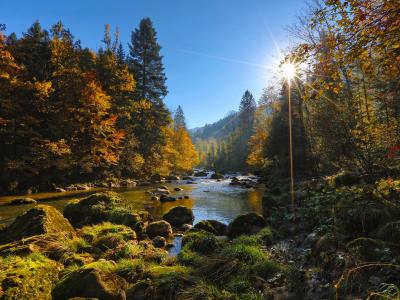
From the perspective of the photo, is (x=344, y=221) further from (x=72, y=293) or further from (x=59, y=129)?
(x=59, y=129)

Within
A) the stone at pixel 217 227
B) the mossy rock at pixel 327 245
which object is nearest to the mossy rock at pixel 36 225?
the stone at pixel 217 227

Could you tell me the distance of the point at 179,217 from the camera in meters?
13.0

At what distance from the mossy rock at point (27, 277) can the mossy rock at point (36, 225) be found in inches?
92.2

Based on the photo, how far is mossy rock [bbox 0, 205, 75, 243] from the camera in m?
8.05

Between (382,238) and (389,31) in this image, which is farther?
(382,238)

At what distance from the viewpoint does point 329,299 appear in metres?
4.09

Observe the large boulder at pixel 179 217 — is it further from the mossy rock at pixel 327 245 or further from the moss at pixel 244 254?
the mossy rock at pixel 327 245

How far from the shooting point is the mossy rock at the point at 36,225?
805 cm

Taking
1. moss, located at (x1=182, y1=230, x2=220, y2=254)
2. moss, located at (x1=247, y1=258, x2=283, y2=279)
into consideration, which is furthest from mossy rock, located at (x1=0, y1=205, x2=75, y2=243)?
moss, located at (x1=247, y1=258, x2=283, y2=279)

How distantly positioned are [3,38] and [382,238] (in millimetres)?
27495

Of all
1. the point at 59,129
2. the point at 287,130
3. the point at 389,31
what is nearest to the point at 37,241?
the point at 389,31

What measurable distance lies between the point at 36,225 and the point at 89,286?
172 inches

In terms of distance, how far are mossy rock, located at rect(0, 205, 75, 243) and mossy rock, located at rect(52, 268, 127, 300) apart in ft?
11.5

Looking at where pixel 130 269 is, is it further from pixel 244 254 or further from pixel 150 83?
pixel 150 83
